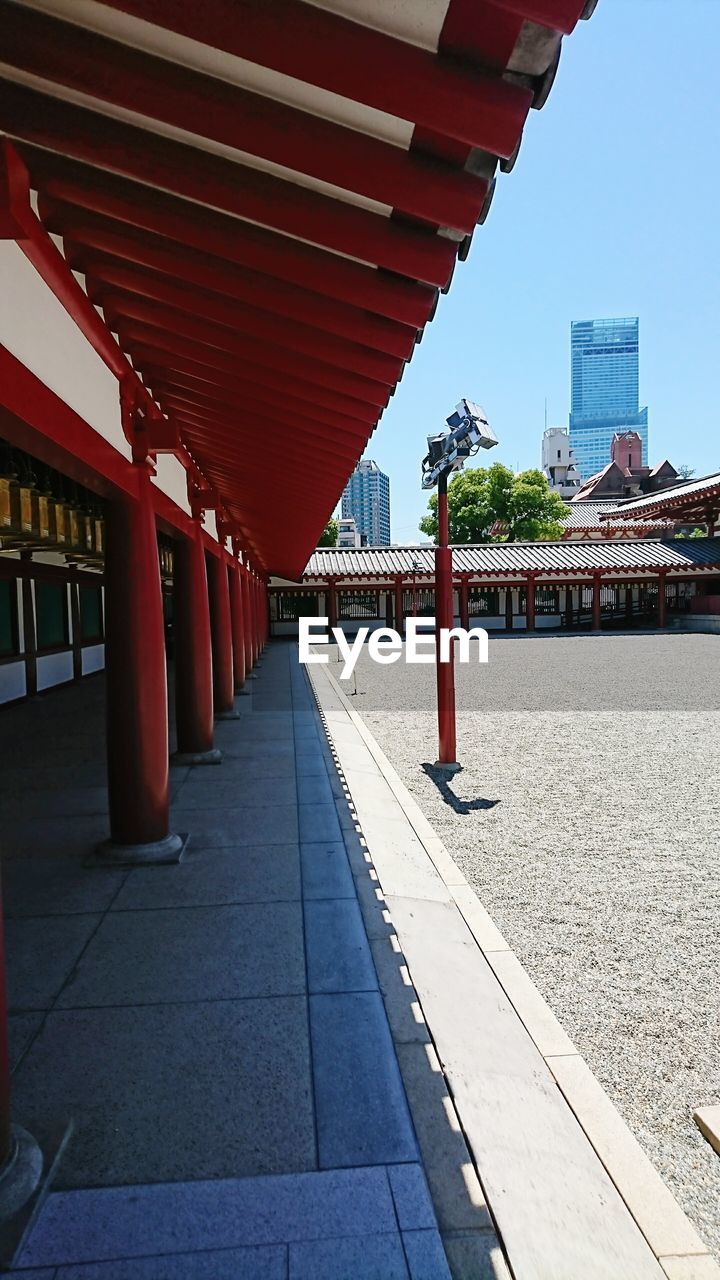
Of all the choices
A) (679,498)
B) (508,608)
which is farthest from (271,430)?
(679,498)

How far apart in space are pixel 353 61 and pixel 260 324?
167 cm

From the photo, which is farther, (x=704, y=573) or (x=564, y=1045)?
(x=704, y=573)

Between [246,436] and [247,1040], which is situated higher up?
[246,436]

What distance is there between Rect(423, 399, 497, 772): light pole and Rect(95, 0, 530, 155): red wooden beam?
19.1 feet

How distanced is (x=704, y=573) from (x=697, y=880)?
3104cm

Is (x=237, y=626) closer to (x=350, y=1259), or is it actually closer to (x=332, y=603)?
(x=350, y=1259)

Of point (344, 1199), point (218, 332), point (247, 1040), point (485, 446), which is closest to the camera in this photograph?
point (344, 1199)

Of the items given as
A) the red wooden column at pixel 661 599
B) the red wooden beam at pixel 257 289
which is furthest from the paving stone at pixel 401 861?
the red wooden column at pixel 661 599

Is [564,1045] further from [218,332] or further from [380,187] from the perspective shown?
[218,332]

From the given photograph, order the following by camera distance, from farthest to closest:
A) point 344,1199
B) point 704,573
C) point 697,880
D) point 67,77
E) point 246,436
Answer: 1. point 704,573
2. point 246,436
3. point 697,880
4. point 344,1199
5. point 67,77

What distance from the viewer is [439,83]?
Result: 1500 millimetres

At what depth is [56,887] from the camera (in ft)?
13.9

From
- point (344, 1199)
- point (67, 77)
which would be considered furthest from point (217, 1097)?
point (67, 77)

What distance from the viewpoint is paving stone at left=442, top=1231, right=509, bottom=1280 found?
1.85 metres
